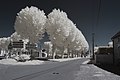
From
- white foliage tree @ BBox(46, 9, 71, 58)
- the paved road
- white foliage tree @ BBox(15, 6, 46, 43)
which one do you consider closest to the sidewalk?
the paved road

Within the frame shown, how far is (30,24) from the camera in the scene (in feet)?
214

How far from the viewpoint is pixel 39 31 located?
67.2 meters

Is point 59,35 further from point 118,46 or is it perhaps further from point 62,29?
point 118,46

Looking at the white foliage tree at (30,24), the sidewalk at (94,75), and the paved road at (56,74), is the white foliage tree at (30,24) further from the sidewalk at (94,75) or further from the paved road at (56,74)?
the sidewalk at (94,75)

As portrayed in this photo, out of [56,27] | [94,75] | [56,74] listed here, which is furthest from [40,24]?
[94,75]

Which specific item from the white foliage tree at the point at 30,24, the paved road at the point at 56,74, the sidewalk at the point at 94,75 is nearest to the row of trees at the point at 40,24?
the white foliage tree at the point at 30,24

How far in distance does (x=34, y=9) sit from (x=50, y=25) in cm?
697

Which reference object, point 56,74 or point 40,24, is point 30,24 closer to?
point 40,24

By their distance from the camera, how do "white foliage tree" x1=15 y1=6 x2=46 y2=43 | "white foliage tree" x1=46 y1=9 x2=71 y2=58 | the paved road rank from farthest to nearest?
"white foliage tree" x1=46 y1=9 x2=71 y2=58
"white foliage tree" x1=15 y1=6 x2=46 y2=43
the paved road

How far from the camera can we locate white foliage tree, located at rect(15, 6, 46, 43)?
2569 inches

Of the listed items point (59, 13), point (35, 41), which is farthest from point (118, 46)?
point (59, 13)

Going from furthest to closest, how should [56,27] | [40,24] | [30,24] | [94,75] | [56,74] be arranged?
1. [56,27]
2. [40,24]
3. [30,24]
4. [56,74]
5. [94,75]

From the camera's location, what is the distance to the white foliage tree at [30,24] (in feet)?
214

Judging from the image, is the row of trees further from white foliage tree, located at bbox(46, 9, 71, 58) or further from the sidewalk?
the sidewalk
